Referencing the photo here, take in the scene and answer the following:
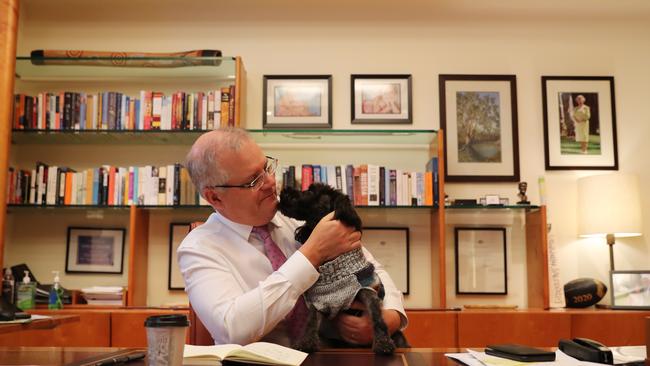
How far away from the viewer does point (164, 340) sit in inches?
43.1

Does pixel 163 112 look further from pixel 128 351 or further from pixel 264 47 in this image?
pixel 128 351

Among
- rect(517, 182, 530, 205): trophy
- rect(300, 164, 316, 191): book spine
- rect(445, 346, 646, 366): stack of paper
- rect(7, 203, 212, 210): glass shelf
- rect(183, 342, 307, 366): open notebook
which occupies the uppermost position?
rect(300, 164, 316, 191): book spine

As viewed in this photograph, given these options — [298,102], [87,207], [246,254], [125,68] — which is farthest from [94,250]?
[246,254]

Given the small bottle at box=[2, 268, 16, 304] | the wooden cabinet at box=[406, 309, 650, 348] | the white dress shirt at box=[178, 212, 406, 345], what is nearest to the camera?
the white dress shirt at box=[178, 212, 406, 345]

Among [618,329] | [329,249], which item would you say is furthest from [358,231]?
[618,329]

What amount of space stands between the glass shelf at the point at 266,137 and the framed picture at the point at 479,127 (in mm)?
212

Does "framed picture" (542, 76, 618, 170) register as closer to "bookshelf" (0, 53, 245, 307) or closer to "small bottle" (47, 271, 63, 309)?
"bookshelf" (0, 53, 245, 307)

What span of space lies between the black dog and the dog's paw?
0.22 ft

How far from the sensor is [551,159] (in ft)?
12.2

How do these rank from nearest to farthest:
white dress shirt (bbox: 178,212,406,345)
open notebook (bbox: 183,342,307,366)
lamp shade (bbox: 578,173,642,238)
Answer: open notebook (bbox: 183,342,307,366)
white dress shirt (bbox: 178,212,406,345)
lamp shade (bbox: 578,173,642,238)

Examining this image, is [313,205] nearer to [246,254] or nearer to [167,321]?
[246,254]

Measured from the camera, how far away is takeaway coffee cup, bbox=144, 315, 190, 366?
1.09m

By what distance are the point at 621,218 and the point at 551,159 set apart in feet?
1.80

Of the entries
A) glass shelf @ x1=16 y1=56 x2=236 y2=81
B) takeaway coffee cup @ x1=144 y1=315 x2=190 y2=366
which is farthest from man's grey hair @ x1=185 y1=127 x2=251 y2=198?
glass shelf @ x1=16 y1=56 x2=236 y2=81
